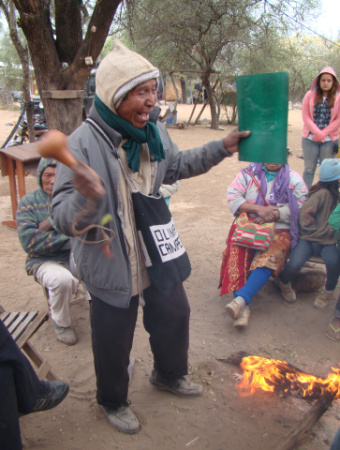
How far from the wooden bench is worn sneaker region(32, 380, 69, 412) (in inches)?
8.5

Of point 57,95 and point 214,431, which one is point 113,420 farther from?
point 57,95

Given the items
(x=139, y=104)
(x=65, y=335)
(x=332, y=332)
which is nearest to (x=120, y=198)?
(x=139, y=104)

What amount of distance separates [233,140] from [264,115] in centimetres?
21

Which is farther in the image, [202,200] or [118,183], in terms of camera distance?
[202,200]

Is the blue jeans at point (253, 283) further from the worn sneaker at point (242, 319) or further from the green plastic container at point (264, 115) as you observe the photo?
the green plastic container at point (264, 115)

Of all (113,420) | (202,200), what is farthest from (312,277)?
(202,200)

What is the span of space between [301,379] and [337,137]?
422 centimetres

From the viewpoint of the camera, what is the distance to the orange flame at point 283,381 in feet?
8.87

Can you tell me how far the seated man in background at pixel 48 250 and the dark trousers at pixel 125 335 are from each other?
37.7 inches

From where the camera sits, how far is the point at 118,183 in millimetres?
1933

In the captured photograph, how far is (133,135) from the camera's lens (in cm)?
196

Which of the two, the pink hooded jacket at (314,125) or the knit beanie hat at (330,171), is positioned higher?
the pink hooded jacket at (314,125)

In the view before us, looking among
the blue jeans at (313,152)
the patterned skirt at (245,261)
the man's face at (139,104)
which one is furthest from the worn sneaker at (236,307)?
the blue jeans at (313,152)

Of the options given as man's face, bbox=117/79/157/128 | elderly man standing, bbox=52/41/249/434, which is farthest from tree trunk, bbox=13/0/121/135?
man's face, bbox=117/79/157/128
